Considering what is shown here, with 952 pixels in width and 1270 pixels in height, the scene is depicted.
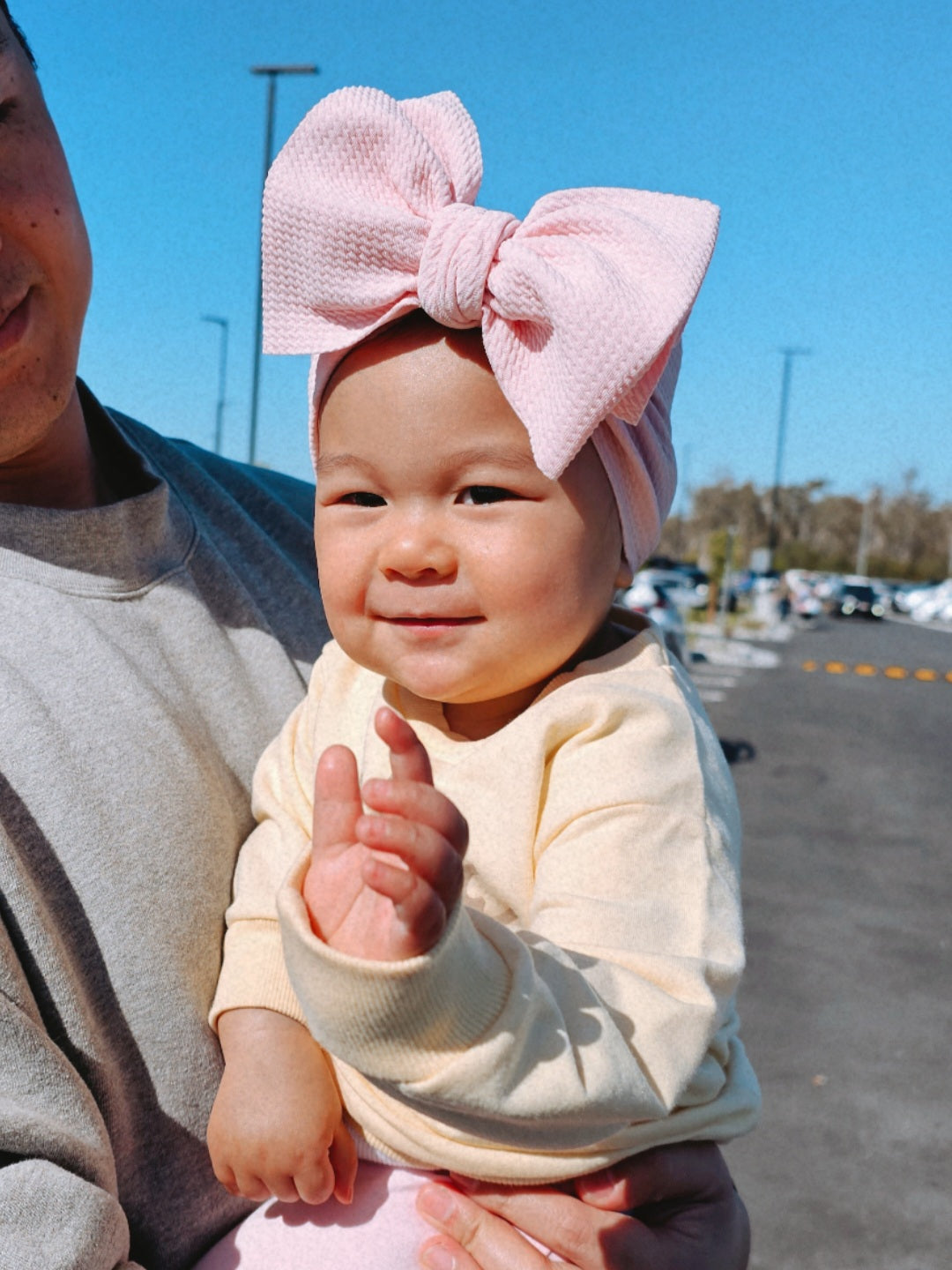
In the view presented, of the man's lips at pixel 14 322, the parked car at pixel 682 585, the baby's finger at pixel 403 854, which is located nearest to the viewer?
the baby's finger at pixel 403 854

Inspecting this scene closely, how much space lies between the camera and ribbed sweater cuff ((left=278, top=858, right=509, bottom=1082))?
1.01 metres

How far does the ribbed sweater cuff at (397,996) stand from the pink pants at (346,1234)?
46 centimetres

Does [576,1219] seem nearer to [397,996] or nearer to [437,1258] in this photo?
[437,1258]

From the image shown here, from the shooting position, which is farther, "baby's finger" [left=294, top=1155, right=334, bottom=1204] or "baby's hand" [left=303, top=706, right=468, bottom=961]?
"baby's finger" [left=294, top=1155, right=334, bottom=1204]

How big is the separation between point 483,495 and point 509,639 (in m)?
0.18

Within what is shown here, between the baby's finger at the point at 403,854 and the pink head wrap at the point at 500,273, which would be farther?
the pink head wrap at the point at 500,273

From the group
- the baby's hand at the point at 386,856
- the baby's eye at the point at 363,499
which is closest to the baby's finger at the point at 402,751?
the baby's hand at the point at 386,856

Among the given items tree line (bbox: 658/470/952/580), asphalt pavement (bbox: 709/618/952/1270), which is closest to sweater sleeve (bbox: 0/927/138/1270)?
asphalt pavement (bbox: 709/618/952/1270)

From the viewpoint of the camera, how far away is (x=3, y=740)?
4.75ft

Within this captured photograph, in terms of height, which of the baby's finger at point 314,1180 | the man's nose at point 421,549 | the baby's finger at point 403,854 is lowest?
the baby's finger at point 314,1180

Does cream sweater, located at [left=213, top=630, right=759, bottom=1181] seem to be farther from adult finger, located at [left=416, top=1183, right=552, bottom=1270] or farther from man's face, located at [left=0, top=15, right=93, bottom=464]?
man's face, located at [left=0, top=15, right=93, bottom=464]

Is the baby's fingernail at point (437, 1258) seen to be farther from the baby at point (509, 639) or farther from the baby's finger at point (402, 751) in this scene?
the baby's finger at point (402, 751)

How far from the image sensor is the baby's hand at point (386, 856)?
37.4 inches

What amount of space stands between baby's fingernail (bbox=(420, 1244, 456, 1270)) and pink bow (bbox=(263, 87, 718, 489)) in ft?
3.10
